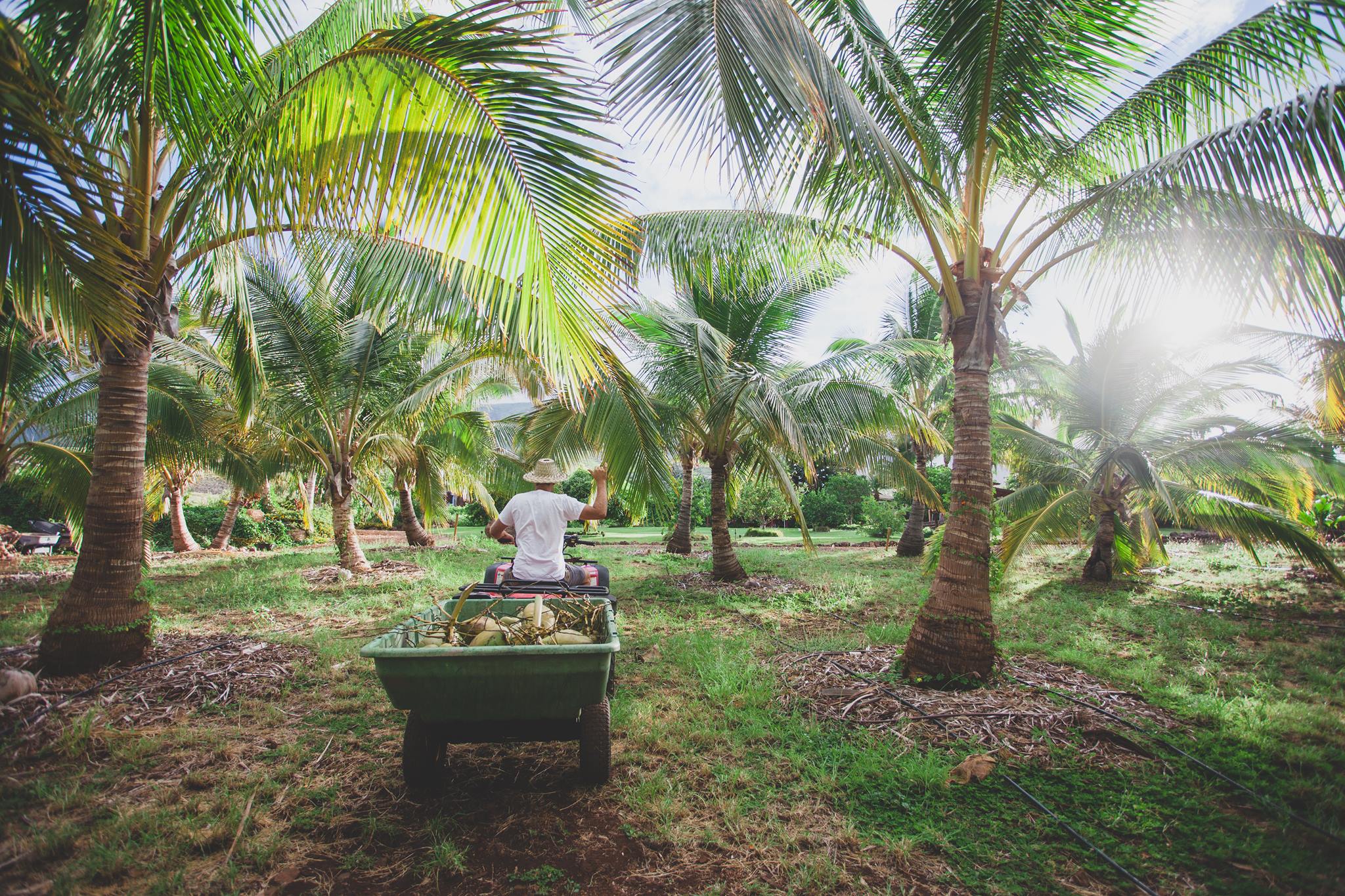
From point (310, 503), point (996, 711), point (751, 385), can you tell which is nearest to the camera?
point (996, 711)

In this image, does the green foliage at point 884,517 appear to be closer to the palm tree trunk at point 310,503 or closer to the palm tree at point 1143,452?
the palm tree at point 1143,452

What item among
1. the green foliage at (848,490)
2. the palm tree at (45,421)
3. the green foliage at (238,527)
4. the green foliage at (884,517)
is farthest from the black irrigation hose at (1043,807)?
the green foliage at (848,490)

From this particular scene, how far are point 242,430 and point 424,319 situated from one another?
155 inches

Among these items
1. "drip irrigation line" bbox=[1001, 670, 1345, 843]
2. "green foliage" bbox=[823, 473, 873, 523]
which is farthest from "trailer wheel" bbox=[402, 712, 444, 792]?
"green foliage" bbox=[823, 473, 873, 523]

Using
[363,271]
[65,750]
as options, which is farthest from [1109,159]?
[65,750]

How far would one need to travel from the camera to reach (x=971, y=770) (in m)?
3.33

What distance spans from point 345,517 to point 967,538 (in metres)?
9.77

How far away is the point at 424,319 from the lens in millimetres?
5508

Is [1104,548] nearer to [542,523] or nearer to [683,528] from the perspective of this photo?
[683,528]

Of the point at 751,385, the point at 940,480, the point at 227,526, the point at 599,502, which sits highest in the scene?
the point at 751,385

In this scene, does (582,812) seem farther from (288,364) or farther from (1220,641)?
(288,364)

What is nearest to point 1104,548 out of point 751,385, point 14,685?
point 751,385

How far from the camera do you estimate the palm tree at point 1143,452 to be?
897cm

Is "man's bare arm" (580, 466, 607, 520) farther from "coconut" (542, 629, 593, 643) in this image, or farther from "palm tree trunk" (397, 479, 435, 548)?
"palm tree trunk" (397, 479, 435, 548)
